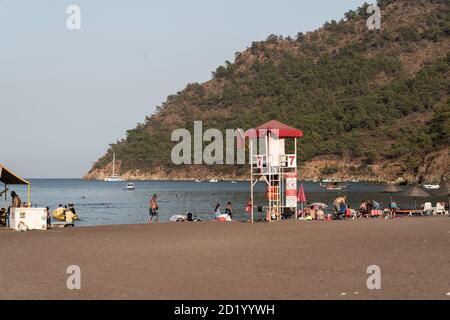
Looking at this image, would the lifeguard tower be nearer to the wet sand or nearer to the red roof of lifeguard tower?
the red roof of lifeguard tower

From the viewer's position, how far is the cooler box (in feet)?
90.4

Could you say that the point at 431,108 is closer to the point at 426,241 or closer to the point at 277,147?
the point at 277,147

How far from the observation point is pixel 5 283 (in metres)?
13.1

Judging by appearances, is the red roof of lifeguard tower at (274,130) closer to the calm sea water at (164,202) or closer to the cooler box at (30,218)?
the cooler box at (30,218)

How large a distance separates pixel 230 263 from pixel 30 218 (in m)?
14.2

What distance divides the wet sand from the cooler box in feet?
4.01

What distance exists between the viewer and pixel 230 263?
631 inches

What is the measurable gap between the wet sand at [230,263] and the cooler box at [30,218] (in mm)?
1223

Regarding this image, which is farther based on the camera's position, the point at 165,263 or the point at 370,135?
the point at 370,135

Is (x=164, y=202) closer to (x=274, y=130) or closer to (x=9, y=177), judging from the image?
(x=274, y=130)

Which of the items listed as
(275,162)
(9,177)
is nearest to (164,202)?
(275,162)

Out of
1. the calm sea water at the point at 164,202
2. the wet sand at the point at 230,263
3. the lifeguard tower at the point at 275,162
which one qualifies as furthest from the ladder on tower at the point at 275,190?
the calm sea water at the point at 164,202
